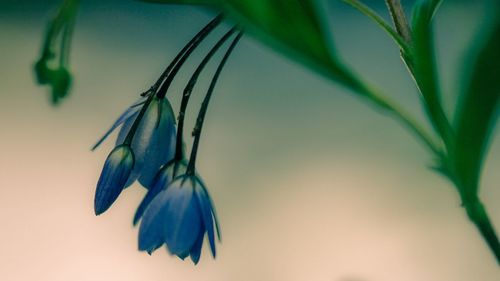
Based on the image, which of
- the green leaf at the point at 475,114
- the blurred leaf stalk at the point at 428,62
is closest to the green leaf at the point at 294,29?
the blurred leaf stalk at the point at 428,62

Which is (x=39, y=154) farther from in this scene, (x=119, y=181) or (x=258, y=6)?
(x=258, y=6)

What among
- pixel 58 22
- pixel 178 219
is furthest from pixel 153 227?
pixel 58 22

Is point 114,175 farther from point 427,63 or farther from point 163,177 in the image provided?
point 427,63

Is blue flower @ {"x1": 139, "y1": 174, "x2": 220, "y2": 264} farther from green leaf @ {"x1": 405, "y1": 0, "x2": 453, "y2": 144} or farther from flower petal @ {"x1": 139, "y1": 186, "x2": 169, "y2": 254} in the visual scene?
green leaf @ {"x1": 405, "y1": 0, "x2": 453, "y2": 144}

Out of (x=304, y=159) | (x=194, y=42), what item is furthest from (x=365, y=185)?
(x=194, y=42)

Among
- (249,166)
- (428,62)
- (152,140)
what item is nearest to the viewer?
(428,62)

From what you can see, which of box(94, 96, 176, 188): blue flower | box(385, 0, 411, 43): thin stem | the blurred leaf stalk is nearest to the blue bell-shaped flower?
box(94, 96, 176, 188): blue flower
